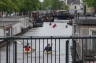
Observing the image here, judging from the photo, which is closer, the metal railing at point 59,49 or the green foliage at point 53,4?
the metal railing at point 59,49

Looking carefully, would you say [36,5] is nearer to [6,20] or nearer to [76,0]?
[6,20]

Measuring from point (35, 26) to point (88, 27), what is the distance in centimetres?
7145

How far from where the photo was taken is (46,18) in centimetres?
11900

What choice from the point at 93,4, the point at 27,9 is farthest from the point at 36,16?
the point at 93,4

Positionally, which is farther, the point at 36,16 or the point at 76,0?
the point at 76,0

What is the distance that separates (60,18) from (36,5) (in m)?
17.5

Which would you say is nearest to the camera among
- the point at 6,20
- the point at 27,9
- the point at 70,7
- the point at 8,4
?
the point at 6,20

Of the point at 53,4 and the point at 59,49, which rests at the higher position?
the point at 59,49

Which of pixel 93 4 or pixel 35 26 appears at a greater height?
pixel 93 4

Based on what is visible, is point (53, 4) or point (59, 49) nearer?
point (59, 49)

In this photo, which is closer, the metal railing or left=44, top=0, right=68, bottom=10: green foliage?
the metal railing

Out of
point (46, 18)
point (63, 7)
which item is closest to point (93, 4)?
point (46, 18)

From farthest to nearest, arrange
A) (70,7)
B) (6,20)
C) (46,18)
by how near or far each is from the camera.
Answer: (70,7), (46,18), (6,20)

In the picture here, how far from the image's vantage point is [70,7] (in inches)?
6998
